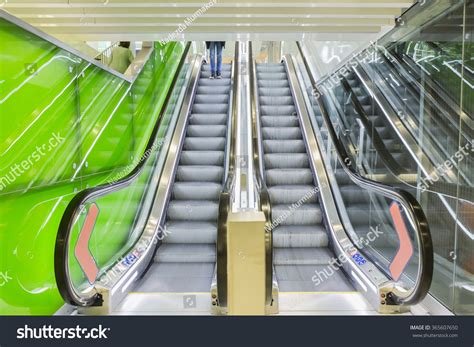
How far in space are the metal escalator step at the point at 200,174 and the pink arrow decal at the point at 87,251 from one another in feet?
7.65

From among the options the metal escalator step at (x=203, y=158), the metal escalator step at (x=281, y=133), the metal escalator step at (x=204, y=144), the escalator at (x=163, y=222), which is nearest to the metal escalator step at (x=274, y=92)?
the escalator at (x=163, y=222)

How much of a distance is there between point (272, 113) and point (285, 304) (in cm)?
453

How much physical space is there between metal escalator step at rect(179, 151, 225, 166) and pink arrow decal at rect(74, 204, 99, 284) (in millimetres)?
2707

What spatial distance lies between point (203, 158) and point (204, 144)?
419 mm

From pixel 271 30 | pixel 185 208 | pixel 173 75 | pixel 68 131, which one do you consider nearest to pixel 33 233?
pixel 68 131

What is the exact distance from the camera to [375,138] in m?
4.33

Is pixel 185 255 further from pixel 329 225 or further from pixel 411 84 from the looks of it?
pixel 411 84

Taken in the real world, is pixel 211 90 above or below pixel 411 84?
above

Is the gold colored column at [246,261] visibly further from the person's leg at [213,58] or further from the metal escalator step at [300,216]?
the person's leg at [213,58]

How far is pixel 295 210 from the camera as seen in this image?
471 cm

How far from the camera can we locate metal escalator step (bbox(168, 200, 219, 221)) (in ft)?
15.4

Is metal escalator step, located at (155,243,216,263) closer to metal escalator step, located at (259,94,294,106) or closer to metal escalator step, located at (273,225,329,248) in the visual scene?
metal escalator step, located at (273,225,329,248)

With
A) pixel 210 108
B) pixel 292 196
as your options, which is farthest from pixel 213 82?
pixel 292 196

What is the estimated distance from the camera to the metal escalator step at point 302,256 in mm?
4012
